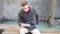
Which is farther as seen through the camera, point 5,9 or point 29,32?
point 5,9

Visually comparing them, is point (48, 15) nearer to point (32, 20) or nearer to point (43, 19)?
point (43, 19)

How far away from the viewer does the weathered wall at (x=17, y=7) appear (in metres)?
4.40

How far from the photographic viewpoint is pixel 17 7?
4.47 metres

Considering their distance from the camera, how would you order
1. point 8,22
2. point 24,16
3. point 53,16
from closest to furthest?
point 24,16 < point 53,16 < point 8,22

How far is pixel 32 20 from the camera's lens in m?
2.95

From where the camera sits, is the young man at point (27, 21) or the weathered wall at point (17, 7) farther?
the weathered wall at point (17, 7)

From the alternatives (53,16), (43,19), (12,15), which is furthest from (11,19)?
(53,16)

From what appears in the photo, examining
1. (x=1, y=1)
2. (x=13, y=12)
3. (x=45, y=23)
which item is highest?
(x=1, y=1)

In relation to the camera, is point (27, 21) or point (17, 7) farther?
point (17, 7)

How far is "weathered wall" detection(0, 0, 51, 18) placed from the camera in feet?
14.4

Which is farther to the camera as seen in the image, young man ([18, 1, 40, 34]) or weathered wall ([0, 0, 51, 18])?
weathered wall ([0, 0, 51, 18])

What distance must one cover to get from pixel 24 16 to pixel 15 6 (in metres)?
1.61

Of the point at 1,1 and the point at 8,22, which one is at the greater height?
the point at 1,1

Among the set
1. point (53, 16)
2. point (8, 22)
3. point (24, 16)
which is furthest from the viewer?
point (8, 22)
